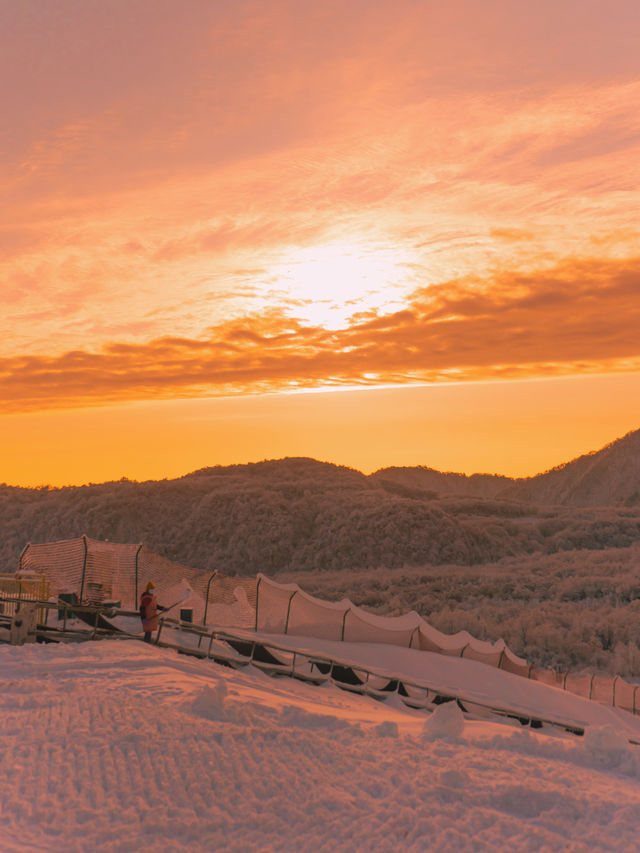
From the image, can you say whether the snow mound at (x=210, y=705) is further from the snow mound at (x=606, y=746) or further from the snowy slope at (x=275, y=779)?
the snow mound at (x=606, y=746)

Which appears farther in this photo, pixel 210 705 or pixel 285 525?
pixel 285 525

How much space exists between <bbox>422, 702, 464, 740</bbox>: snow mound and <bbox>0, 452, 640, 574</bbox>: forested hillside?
63736mm

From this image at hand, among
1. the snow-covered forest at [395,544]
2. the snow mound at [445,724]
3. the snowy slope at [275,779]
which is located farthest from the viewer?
the snow-covered forest at [395,544]

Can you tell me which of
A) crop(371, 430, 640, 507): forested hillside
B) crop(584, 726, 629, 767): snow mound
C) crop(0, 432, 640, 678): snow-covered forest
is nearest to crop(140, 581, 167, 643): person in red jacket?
crop(584, 726, 629, 767): snow mound

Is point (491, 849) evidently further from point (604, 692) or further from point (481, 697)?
point (604, 692)

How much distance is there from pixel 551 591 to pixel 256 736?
164ft

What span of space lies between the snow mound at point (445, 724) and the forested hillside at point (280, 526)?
63736 mm

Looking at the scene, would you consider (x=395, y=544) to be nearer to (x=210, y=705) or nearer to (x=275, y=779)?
(x=210, y=705)

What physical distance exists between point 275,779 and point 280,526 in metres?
75.3

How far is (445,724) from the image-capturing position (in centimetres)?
1087

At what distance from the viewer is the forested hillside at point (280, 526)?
256 feet

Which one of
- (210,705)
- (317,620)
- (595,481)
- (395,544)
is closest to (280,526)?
(395,544)

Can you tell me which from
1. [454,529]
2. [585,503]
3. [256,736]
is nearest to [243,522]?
[454,529]

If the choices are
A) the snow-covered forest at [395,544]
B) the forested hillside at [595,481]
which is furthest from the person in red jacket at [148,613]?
the forested hillside at [595,481]
